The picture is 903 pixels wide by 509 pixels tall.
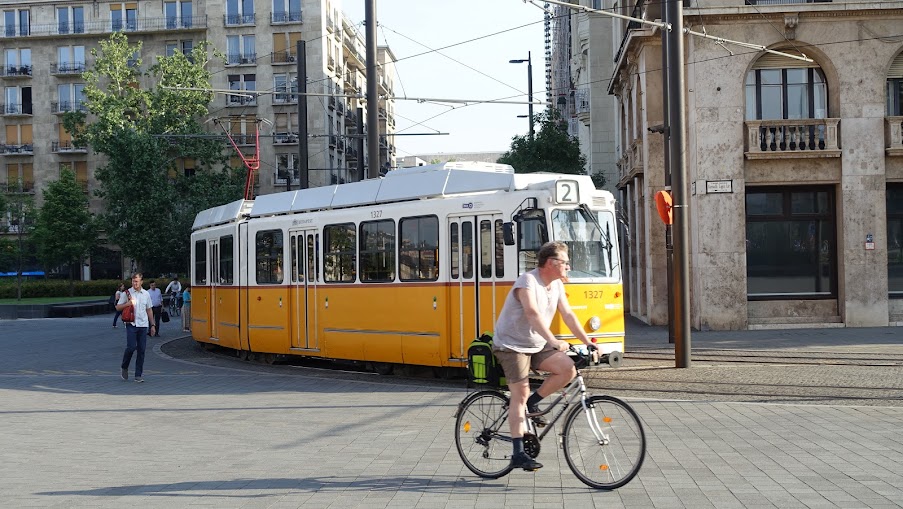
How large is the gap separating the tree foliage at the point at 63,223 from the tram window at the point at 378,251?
2012 inches

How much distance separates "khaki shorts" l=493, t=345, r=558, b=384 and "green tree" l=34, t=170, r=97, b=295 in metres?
Result: 60.2

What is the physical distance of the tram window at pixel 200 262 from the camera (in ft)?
77.3

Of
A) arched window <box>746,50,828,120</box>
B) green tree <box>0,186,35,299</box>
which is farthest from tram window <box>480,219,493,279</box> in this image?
green tree <box>0,186,35,299</box>

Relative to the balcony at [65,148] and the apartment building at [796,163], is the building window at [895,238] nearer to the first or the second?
the apartment building at [796,163]

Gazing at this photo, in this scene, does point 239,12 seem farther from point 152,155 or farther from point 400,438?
point 400,438

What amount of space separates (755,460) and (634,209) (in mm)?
23940

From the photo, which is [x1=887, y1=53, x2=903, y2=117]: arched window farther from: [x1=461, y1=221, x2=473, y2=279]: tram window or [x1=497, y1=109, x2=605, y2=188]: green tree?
[x1=461, y1=221, x2=473, y2=279]: tram window

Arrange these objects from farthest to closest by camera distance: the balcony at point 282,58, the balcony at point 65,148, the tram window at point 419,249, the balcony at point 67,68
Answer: the balcony at point 67,68
the balcony at point 65,148
the balcony at point 282,58
the tram window at point 419,249

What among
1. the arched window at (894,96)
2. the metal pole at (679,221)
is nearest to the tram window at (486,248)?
the metal pole at (679,221)

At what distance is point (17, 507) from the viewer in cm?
737

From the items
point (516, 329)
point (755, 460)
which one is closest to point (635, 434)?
point (516, 329)

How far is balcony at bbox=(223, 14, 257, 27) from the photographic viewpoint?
233ft

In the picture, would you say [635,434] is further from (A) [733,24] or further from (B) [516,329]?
(A) [733,24]

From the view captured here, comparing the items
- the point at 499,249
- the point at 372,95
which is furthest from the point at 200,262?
the point at 499,249
